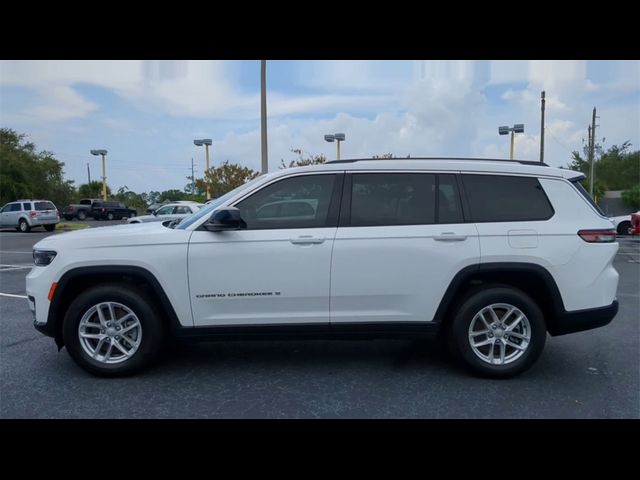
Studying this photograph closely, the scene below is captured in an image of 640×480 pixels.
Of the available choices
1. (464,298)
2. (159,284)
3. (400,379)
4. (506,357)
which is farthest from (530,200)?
(159,284)

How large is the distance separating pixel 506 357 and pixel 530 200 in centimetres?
138

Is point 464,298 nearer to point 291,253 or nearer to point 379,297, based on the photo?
point 379,297

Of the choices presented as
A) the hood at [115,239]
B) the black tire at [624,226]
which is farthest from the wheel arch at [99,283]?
the black tire at [624,226]

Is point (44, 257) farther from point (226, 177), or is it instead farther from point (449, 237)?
point (226, 177)

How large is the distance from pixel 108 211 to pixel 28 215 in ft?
41.7

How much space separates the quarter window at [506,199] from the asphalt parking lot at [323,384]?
1411mm

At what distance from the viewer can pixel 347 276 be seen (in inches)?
159

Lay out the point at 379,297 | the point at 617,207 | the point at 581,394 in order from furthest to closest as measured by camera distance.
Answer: the point at 617,207, the point at 379,297, the point at 581,394

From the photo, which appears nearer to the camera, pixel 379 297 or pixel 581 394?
pixel 581 394

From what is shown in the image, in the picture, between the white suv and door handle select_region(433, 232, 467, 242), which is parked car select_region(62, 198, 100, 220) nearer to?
the white suv

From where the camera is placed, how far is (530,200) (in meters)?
4.20

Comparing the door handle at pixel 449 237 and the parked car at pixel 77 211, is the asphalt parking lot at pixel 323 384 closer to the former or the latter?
the door handle at pixel 449 237

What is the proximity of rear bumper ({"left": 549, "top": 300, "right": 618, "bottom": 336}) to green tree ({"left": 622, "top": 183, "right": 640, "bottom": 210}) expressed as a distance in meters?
34.1

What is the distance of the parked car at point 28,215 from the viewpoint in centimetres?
2544
